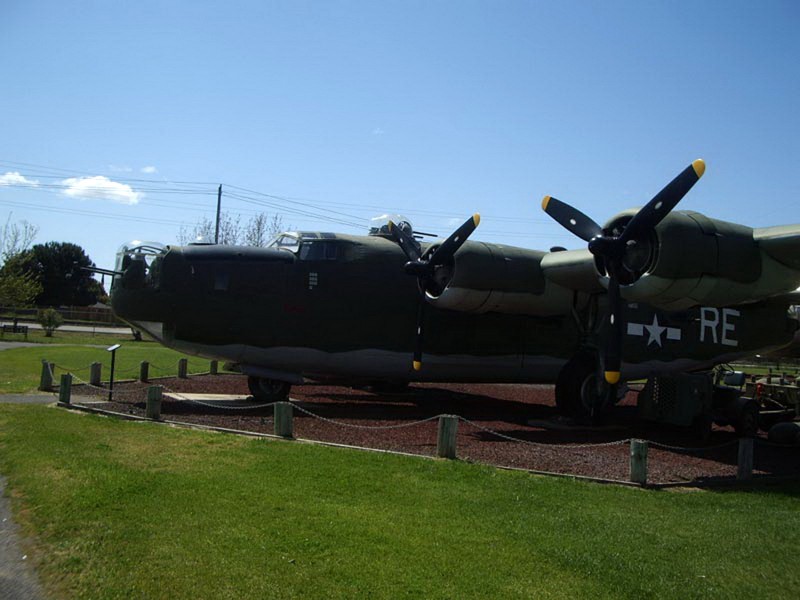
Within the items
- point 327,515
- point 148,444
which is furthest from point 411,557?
point 148,444

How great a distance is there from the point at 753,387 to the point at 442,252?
9.83 m

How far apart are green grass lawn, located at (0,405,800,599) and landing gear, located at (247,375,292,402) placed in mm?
6005

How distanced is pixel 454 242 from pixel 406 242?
190cm

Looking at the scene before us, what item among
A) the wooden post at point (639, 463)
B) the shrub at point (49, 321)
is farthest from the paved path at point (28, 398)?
the shrub at point (49, 321)

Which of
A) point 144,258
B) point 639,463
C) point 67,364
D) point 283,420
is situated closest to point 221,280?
point 144,258

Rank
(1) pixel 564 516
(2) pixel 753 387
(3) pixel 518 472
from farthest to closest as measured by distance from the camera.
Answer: (2) pixel 753 387 < (3) pixel 518 472 < (1) pixel 564 516

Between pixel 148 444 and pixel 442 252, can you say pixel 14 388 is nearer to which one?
pixel 148 444

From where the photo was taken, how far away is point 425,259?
16.2m

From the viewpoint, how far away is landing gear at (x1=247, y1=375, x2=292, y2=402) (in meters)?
16.7

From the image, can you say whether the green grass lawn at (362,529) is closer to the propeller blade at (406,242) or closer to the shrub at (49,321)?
the propeller blade at (406,242)

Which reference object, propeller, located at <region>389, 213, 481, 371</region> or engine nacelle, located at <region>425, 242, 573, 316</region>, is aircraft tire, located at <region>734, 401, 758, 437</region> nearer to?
engine nacelle, located at <region>425, 242, 573, 316</region>

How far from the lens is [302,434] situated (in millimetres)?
12641

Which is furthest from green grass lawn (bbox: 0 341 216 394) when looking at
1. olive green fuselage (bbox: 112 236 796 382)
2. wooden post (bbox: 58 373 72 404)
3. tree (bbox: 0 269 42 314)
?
tree (bbox: 0 269 42 314)

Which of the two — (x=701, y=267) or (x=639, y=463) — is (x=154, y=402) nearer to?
(x=639, y=463)
